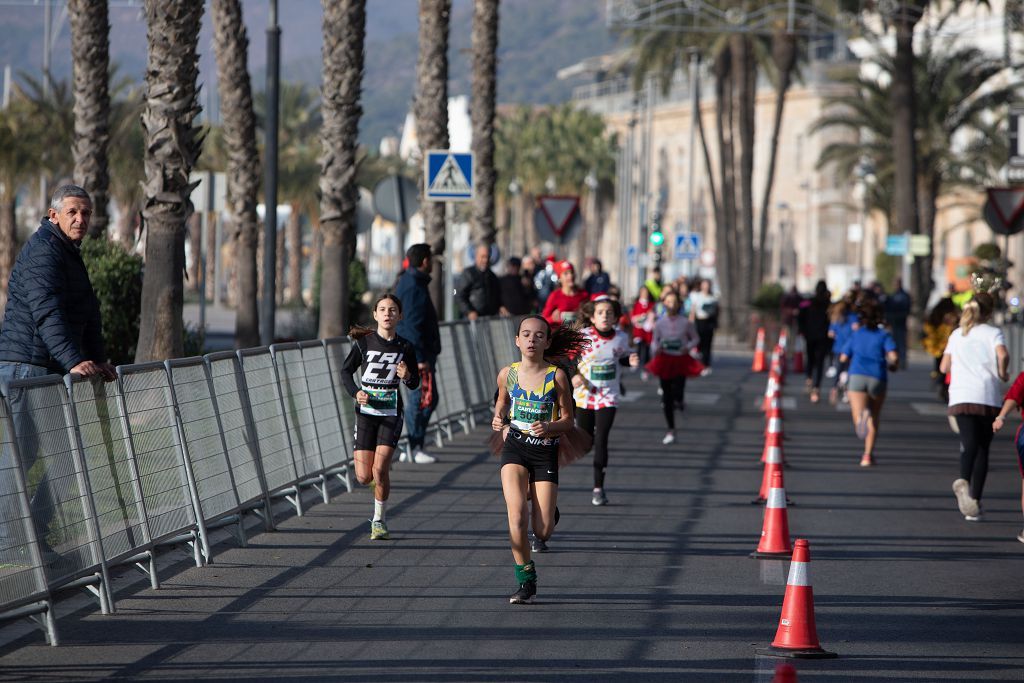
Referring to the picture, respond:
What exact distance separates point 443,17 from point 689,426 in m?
7.94

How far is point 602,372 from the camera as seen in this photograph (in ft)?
45.2

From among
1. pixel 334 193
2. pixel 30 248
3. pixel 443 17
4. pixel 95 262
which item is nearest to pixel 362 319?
pixel 443 17

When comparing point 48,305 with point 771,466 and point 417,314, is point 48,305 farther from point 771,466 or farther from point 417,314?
point 417,314

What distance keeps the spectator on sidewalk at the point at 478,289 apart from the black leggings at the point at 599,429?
7866 mm

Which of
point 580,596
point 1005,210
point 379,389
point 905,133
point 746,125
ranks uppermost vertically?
point 746,125

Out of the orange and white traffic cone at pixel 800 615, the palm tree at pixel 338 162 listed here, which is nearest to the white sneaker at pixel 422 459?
the palm tree at pixel 338 162

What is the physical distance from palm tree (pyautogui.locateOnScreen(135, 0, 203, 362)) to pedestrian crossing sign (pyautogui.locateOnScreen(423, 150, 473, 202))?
17.3 feet

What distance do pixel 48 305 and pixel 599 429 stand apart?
569 cm

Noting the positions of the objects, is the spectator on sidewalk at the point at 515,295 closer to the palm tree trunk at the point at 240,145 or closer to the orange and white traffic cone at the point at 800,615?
the palm tree trunk at the point at 240,145

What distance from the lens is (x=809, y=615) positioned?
7.94m

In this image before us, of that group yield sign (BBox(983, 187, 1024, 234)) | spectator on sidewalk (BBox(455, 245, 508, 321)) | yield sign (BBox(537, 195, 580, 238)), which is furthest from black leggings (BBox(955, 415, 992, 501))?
yield sign (BBox(537, 195, 580, 238))

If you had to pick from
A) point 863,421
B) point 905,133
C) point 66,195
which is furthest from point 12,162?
point 66,195

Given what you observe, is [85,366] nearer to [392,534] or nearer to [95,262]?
[392,534]

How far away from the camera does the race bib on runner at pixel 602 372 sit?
13.8 metres
